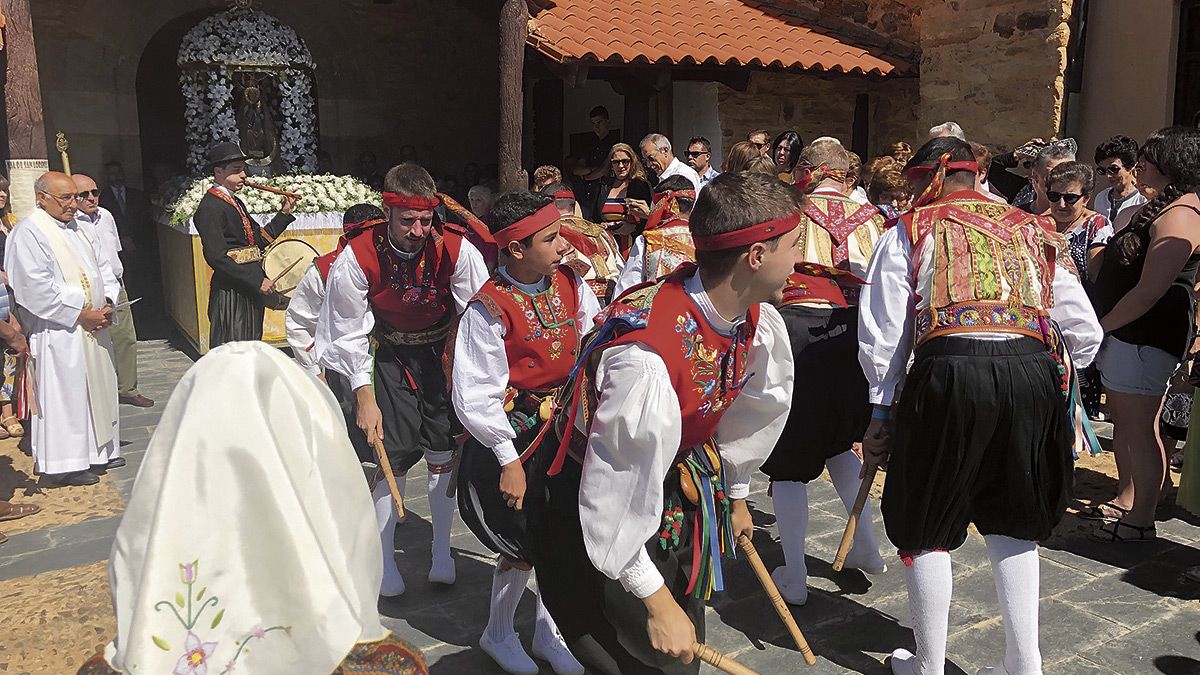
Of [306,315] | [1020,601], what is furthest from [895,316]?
[306,315]

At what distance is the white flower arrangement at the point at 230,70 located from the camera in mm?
10727

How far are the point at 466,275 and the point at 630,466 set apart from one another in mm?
2253

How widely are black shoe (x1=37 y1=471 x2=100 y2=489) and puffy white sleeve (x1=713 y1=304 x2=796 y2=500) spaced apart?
16.0ft

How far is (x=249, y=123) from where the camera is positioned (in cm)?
1097

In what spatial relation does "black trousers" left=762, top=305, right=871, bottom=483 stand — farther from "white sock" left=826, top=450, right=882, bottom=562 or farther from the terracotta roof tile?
the terracotta roof tile

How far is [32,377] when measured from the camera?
607 cm

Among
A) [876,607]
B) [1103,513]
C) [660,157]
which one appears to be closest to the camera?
[876,607]

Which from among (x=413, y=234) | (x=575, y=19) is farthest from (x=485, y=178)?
(x=413, y=234)

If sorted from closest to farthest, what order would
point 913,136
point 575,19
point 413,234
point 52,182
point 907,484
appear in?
point 907,484 → point 413,234 → point 52,182 → point 575,19 → point 913,136

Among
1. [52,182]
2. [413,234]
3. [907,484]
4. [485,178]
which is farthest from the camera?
[485,178]

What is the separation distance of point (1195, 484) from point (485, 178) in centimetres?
1043

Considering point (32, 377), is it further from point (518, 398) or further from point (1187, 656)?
point (1187, 656)

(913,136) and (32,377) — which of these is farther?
(913,136)

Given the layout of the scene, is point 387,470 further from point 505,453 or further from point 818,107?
point 818,107
